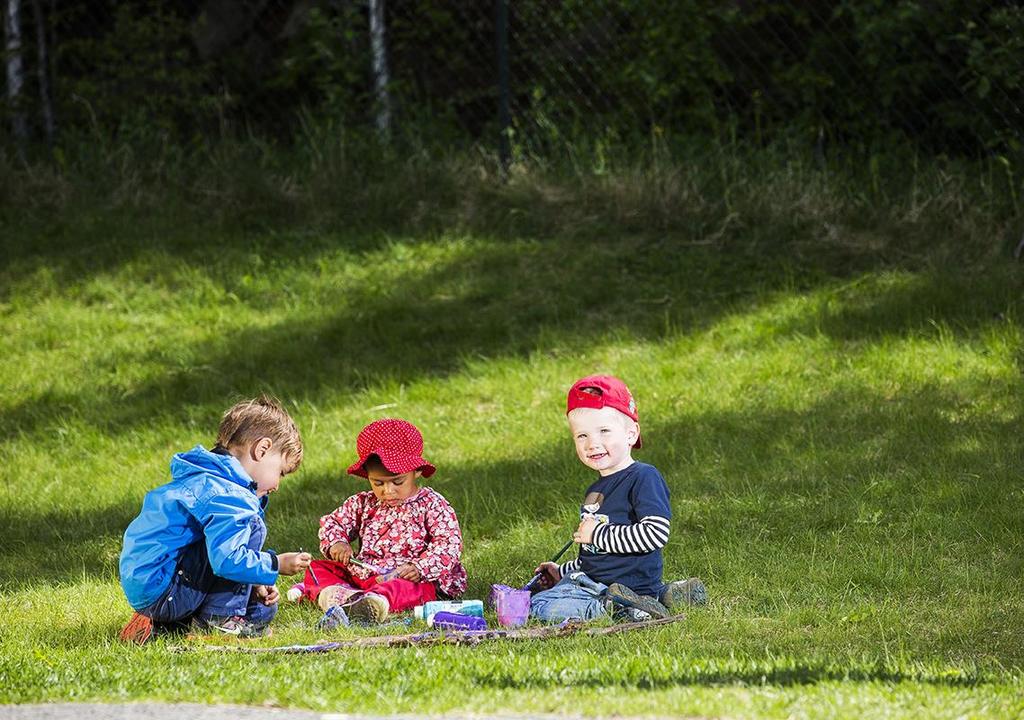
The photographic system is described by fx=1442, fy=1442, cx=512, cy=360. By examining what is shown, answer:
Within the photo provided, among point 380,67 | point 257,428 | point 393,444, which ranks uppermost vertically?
point 380,67

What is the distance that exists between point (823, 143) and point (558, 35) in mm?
2323

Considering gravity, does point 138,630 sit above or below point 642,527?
below

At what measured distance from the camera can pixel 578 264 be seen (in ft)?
34.8

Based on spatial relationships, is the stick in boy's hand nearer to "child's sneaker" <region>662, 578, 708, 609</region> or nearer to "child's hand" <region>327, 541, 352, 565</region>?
"child's sneaker" <region>662, 578, 708, 609</region>

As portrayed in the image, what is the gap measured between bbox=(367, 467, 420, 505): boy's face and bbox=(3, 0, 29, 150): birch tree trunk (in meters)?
7.76

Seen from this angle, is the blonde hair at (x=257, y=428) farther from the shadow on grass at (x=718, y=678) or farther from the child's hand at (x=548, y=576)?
the shadow on grass at (x=718, y=678)

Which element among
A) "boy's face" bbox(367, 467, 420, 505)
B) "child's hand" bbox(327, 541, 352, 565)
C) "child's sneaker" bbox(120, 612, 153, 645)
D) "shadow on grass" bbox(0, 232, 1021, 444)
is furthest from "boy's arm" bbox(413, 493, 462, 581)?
"shadow on grass" bbox(0, 232, 1021, 444)

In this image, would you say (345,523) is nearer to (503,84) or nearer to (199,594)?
(199,594)

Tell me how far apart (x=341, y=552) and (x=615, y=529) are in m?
1.19

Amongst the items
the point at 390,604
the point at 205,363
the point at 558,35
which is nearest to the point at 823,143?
the point at 558,35

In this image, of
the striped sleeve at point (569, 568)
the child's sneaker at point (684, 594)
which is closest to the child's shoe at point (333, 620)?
the striped sleeve at point (569, 568)

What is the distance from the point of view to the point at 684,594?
223 inches

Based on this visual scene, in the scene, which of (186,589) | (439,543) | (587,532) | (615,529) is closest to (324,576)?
(439,543)

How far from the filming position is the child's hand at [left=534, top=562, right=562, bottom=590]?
5855 mm
